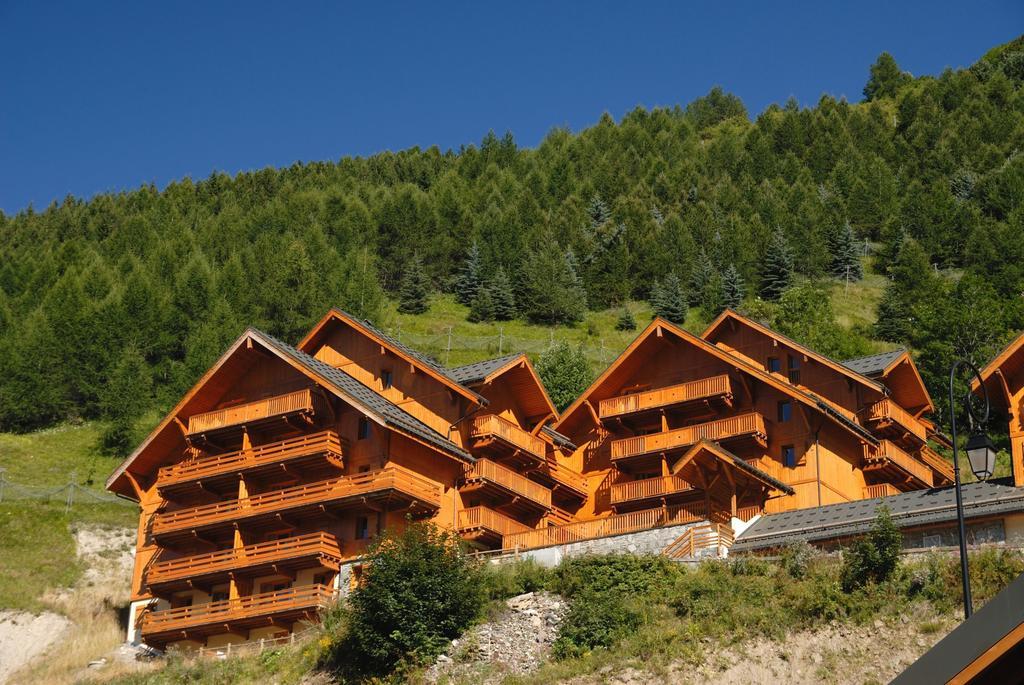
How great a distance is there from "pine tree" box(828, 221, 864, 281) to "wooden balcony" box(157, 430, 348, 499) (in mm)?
76678

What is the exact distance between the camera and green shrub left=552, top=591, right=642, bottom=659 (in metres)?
34.4

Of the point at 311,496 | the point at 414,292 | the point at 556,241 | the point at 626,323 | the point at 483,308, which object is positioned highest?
the point at 556,241

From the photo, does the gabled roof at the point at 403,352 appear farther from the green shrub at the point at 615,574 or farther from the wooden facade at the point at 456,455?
the green shrub at the point at 615,574

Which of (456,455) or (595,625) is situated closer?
(595,625)

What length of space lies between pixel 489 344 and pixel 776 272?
87.3ft

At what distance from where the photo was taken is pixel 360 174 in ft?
523

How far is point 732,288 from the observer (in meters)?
109

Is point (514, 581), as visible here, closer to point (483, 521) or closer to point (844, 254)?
point (483, 521)

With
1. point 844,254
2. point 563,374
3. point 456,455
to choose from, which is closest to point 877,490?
point 456,455

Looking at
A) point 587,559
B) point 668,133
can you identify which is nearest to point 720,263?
point 668,133

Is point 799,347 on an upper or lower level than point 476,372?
lower

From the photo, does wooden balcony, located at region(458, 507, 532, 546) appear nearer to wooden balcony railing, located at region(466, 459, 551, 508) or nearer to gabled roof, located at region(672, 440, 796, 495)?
wooden balcony railing, located at region(466, 459, 551, 508)

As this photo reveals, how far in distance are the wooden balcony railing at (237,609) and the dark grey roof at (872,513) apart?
45.5ft

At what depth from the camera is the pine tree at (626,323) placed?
108750 millimetres
